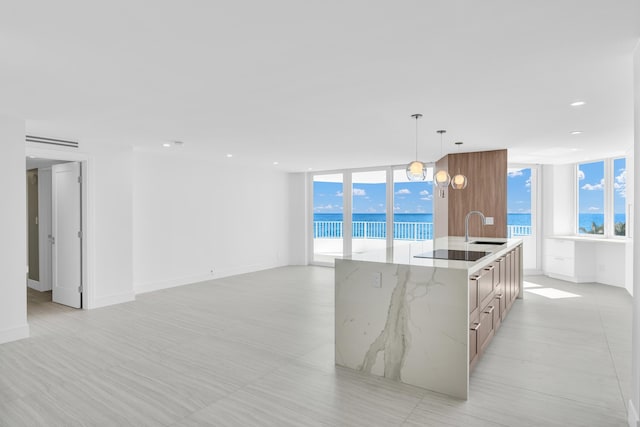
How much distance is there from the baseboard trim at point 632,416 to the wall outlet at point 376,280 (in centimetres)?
179

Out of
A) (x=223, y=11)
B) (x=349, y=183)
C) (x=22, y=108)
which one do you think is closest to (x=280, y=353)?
(x=223, y=11)

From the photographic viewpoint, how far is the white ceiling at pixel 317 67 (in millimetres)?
2033

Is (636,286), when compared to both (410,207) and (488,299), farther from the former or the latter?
(410,207)

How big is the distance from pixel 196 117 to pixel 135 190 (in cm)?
291

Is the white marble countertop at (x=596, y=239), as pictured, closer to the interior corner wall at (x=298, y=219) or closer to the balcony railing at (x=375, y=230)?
the balcony railing at (x=375, y=230)

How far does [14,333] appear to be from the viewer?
413cm

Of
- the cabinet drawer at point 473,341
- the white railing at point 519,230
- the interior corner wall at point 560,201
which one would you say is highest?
the interior corner wall at point 560,201

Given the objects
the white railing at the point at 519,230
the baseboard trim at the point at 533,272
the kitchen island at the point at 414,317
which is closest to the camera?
the kitchen island at the point at 414,317

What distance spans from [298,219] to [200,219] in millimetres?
2897

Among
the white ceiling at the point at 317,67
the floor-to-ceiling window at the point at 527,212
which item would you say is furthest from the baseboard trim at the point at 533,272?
the white ceiling at the point at 317,67

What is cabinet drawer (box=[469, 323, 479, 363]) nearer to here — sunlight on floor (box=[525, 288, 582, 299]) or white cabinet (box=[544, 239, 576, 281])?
Result: sunlight on floor (box=[525, 288, 582, 299])

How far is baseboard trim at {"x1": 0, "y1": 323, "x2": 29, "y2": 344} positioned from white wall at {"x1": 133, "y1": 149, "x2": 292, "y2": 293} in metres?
2.26

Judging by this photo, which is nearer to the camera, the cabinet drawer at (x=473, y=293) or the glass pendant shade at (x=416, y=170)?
the cabinet drawer at (x=473, y=293)

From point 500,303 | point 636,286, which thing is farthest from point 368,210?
point 636,286
